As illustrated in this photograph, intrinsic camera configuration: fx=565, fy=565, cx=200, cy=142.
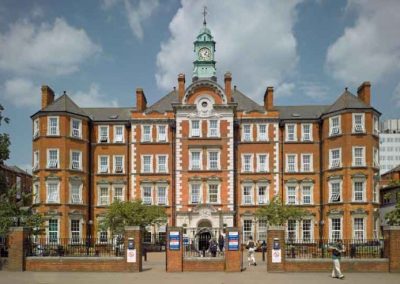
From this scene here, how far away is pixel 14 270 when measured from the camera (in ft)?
97.6

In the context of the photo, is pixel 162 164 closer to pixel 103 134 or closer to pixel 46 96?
pixel 103 134

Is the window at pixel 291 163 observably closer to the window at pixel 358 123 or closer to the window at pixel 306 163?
the window at pixel 306 163

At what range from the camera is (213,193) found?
181 feet

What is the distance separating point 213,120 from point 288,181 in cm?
972

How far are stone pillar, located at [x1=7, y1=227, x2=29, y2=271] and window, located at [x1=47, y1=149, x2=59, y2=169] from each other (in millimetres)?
24747

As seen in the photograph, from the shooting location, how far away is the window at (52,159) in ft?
178

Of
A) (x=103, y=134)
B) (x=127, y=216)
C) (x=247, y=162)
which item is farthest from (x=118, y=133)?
(x=247, y=162)

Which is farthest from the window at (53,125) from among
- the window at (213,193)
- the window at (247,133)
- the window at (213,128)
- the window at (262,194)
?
the window at (262,194)

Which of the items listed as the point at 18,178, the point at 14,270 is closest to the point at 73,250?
the point at 14,270

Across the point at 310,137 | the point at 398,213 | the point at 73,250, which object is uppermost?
the point at 310,137

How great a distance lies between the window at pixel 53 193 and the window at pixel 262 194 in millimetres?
19547

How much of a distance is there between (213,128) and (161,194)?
27.7 feet

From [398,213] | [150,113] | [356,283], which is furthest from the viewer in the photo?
[150,113]

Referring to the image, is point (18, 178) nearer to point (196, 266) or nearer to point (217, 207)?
point (217, 207)
